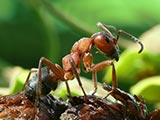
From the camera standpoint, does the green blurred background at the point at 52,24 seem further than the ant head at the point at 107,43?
Yes

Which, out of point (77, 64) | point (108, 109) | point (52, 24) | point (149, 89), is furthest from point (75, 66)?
point (52, 24)

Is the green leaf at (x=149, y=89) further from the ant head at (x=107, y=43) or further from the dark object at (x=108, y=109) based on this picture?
the dark object at (x=108, y=109)

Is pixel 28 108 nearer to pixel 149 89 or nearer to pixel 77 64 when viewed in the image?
pixel 77 64

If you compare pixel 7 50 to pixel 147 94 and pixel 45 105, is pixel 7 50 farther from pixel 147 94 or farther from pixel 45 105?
pixel 45 105

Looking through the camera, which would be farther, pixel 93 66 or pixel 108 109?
pixel 93 66

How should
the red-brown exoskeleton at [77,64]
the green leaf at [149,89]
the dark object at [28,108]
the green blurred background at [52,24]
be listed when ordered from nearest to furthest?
the dark object at [28,108]
the red-brown exoskeleton at [77,64]
the green leaf at [149,89]
the green blurred background at [52,24]

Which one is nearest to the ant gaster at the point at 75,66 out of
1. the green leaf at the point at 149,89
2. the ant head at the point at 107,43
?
the ant head at the point at 107,43
